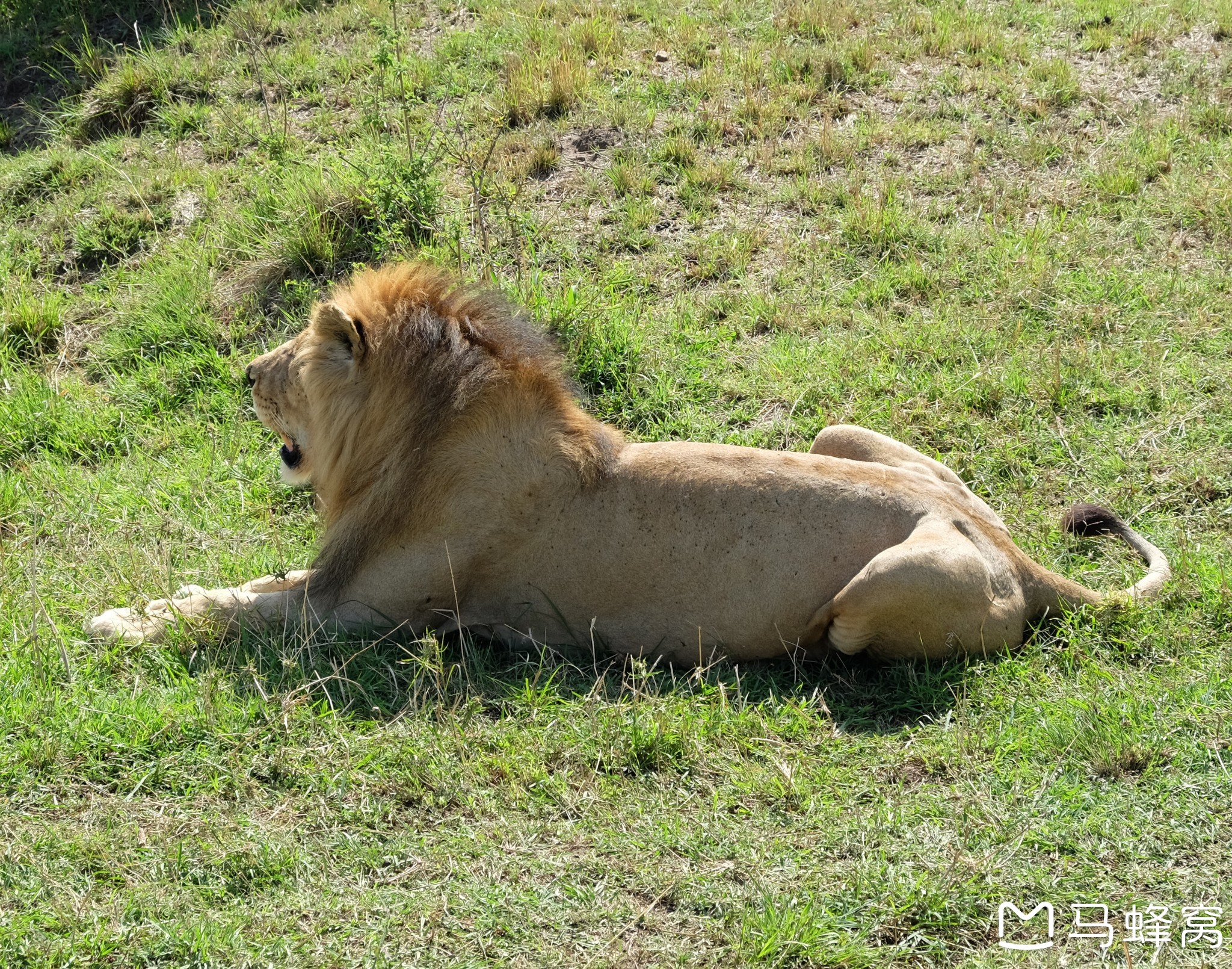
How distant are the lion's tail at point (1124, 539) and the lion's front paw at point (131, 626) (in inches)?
138

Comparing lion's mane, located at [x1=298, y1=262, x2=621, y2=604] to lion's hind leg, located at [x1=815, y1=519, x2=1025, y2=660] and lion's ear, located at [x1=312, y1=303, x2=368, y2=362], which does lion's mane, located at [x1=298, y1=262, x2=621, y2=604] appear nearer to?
lion's ear, located at [x1=312, y1=303, x2=368, y2=362]

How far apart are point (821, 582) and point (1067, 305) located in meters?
3.34

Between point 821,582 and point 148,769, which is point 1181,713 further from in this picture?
point 148,769

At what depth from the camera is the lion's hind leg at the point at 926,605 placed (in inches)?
170

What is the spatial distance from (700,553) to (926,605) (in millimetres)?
805

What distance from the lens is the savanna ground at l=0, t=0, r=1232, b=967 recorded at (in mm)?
3500

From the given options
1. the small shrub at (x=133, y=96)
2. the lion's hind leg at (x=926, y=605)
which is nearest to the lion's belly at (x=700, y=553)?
the lion's hind leg at (x=926, y=605)

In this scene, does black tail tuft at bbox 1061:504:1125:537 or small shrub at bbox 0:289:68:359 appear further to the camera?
small shrub at bbox 0:289:68:359

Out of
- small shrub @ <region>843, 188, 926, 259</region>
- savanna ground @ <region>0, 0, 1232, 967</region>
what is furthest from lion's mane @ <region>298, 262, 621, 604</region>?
small shrub @ <region>843, 188, 926, 259</region>

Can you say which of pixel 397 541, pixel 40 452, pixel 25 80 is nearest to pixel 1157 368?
pixel 397 541

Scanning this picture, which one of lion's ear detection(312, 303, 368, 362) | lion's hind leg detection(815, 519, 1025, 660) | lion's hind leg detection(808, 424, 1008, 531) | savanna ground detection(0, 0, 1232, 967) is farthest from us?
lion's hind leg detection(808, 424, 1008, 531)

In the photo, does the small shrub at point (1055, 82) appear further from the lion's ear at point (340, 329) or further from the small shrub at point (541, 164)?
the lion's ear at point (340, 329)

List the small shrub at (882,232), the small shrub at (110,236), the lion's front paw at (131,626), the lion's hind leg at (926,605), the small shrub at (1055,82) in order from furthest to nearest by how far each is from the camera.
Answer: the small shrub at (1055,82) → the small shrub at (110,236) → the small shrub at (882,232) → the lion's front paw at (131,626) → the lion's hind leg at (926,605)

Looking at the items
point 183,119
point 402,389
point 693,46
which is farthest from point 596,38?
point 402,389
